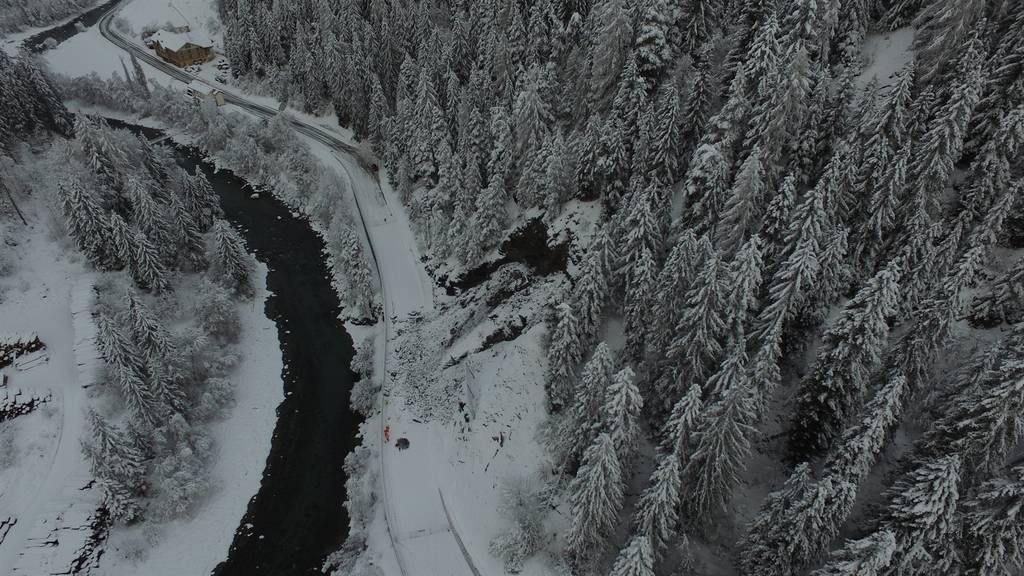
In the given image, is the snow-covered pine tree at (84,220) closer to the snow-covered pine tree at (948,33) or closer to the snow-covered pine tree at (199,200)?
the snow-covered pine tree at (199,200)

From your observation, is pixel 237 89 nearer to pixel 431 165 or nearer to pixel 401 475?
pixel 431 165

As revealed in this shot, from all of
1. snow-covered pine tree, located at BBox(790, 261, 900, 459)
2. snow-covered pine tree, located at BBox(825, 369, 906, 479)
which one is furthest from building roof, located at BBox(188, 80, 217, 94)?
snow-covered pine tree, located at BBox(825, 369, 906, 479)

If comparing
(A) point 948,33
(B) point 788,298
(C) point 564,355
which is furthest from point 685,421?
(A) point 948,33

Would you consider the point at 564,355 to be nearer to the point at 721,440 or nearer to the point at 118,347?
the point at 721,440

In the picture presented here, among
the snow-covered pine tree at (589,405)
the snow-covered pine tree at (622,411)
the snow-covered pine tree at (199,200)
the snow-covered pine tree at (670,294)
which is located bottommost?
the snow-covered pine tree at (622,411)

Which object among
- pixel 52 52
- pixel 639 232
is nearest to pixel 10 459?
pixel 639 232

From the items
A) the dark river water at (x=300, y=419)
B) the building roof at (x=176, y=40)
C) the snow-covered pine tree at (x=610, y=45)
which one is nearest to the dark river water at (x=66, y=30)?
the building roof at (x=176, y=40)

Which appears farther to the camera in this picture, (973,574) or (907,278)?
(907,278)
